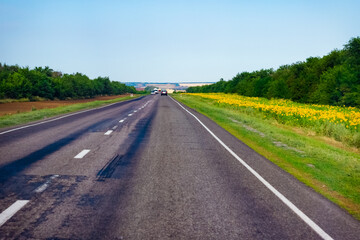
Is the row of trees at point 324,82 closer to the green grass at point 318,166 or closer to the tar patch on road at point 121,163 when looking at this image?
the green grass at point 318,166

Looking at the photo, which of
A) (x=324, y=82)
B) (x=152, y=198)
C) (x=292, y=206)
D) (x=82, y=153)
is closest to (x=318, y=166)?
(x=292, y=206)

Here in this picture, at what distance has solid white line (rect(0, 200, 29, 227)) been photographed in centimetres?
406

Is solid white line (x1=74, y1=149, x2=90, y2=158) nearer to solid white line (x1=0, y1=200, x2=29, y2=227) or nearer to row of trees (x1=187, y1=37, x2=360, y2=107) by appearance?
solid white line (x1=0, y1=200, x2=29, y2=227)

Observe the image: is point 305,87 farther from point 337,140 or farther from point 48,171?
point 48,171

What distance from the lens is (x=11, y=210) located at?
14.3 ft

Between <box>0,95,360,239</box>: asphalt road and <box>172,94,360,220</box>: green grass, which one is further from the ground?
<box>0,95,360,239</box>: asphalt road

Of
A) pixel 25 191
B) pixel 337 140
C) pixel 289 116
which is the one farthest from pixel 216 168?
pixel 289 116

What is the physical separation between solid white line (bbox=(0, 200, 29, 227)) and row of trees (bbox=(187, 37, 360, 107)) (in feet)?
117

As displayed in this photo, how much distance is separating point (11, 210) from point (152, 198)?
210 centimetres

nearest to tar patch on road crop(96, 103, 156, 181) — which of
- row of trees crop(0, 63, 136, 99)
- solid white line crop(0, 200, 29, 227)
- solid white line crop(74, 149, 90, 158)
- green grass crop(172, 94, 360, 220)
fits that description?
solid white line crop(74, 149, 90, 158)

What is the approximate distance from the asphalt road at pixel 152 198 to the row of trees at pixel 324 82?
31.8 metres

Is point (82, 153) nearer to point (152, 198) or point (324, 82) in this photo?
point (152, 198)

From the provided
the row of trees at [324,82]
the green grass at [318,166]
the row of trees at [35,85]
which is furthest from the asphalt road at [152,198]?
the row of trees at [35,85]

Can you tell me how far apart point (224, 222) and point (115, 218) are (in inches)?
60.1
